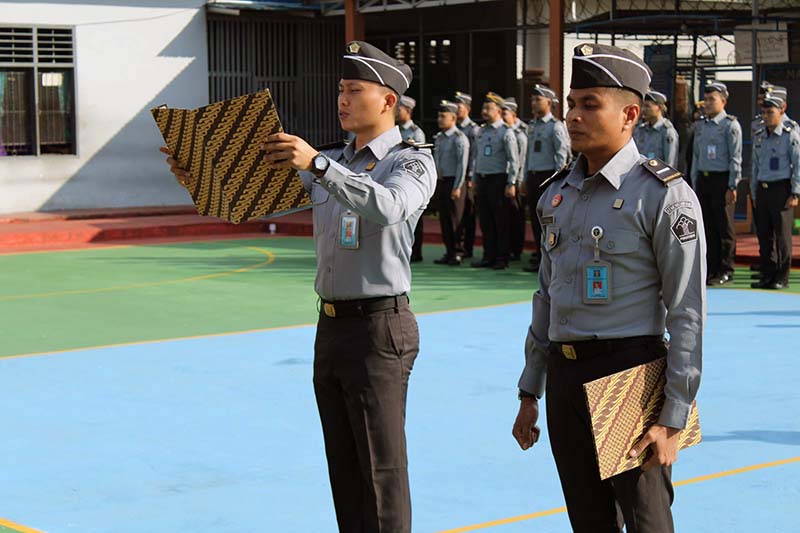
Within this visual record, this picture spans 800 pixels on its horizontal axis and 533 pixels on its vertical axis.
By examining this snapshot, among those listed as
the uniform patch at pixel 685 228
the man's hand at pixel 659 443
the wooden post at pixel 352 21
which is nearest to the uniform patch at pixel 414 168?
the uniform patch at pixel 685 228

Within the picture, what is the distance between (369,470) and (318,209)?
3.04 feet

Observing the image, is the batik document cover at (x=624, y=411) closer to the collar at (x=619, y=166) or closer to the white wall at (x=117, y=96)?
the collar at (x=619, y=166)

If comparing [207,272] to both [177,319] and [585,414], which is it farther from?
[585,414]

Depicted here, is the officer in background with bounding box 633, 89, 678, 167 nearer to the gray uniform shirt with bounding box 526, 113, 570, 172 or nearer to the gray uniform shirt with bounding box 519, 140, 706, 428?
the gray uniform shirt with bounding box 526, 113, 570, 172

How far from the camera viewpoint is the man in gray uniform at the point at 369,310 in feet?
14.6

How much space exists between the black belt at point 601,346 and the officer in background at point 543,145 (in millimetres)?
11357

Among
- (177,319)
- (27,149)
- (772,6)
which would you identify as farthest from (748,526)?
(27,149)

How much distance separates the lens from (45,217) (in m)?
21.7

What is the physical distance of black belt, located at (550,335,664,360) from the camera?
3.66 metres

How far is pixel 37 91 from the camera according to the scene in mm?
22734

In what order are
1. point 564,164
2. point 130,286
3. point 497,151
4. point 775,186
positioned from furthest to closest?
point 497,151 → point 130,286 → point 564,164 → point 775,186

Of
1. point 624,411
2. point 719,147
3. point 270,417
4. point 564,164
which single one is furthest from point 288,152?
point 719,147

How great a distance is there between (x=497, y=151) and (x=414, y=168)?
11.6 meters

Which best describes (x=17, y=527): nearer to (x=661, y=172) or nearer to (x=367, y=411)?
(x=367, y=411)
